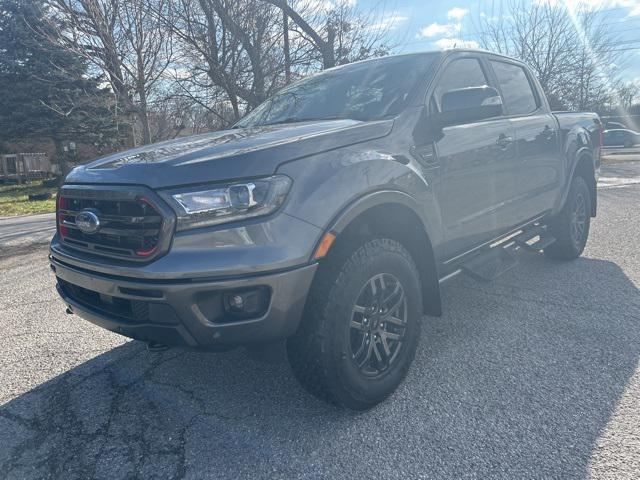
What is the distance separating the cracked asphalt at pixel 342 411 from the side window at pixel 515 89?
1710 millimetres

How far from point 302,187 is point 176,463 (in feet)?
4.44

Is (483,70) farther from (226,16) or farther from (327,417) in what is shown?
(226,16)

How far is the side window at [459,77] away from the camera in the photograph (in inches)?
118

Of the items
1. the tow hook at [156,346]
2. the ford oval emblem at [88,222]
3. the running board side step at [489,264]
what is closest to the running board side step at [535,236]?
the running board side step at [489,264]

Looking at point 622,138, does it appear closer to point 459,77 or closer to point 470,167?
point 459,77

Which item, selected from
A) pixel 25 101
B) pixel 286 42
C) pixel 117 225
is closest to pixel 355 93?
pixel 117 225

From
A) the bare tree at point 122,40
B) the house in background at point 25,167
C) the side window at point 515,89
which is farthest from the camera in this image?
the house in background at point 25,167

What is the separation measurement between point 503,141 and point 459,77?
58 centimetres

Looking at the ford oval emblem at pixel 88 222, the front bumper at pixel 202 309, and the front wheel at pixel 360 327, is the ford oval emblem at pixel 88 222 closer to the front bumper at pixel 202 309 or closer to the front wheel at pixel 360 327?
the front bumper at pixel 202 309

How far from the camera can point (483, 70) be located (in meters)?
3.60

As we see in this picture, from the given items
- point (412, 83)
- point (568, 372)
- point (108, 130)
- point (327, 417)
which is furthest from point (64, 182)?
point (108, 130)

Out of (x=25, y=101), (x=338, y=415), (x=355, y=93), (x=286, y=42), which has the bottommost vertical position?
(x=338, y=415)

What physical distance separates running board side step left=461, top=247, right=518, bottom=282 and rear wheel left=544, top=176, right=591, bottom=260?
1.23 metres

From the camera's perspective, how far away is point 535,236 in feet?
14.3
